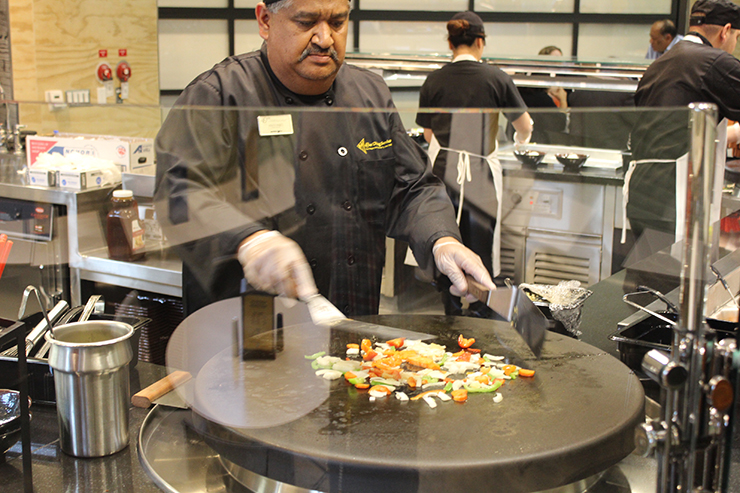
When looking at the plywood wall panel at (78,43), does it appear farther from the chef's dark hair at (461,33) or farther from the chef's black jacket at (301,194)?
the chef's black jacket at (301,194)

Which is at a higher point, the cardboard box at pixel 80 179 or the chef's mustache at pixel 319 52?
the chef's mustache at pixel 319 52

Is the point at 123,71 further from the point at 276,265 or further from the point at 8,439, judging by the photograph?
the point at 276,265

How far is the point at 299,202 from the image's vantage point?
2.95ft

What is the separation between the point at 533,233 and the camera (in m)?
0.95

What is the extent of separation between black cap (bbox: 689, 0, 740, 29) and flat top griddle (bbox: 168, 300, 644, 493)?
2494 mm

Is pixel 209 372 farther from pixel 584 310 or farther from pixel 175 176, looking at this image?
pixel 584 310

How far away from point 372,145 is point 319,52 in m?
0.24

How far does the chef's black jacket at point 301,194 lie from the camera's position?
0.87m

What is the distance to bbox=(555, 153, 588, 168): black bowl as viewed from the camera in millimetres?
940

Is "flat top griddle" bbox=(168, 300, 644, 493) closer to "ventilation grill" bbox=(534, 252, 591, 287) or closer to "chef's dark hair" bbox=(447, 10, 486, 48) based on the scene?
"ventilation grill" bbox=(534, 252, 591, 287)

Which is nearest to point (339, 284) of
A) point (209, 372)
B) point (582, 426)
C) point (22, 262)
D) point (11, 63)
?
point (209, 372)

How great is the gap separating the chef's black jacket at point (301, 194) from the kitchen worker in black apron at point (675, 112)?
264 millimetres

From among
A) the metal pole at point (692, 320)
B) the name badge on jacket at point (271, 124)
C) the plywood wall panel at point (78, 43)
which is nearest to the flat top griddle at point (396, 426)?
the metal pole at point (692, 320)

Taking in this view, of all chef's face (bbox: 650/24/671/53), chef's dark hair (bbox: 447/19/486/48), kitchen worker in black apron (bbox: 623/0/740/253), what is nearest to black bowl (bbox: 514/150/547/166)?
kitchen worker in black apron (bbox: 623/0/740/253)
